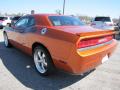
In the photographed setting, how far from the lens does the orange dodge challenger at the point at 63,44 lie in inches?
132

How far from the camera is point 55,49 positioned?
12.2 ft

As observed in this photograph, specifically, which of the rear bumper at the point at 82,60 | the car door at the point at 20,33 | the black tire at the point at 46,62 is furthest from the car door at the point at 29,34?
the rear bumper at the point at 82,60

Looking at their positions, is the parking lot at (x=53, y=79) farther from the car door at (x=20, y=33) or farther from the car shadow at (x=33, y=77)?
the car door at (x=20, y=33)

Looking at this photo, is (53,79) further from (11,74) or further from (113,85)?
(113,85)

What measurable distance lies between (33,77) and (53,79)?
1.59 feet

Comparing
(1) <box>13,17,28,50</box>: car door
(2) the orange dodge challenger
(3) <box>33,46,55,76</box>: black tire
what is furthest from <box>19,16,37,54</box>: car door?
(3) <box>33,46,55,76</box>: black tire

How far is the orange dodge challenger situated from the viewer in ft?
11.0

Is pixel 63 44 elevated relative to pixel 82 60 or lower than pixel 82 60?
elevated

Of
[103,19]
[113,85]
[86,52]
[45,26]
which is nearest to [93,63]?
[86,52]

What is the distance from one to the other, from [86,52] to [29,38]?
6.18ft

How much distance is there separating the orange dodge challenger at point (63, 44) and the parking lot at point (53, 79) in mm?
300

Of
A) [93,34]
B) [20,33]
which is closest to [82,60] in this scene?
[93,34]

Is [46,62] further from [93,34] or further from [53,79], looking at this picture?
[93,34]

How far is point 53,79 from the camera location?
13.7 feet
